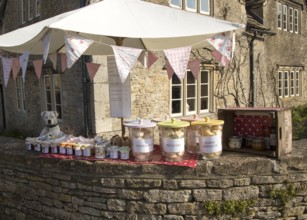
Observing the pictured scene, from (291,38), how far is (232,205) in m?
14.2

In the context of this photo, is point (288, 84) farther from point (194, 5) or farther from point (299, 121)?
point (194, 5)

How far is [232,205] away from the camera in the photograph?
3.83 metres

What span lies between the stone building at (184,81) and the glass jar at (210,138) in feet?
14.1

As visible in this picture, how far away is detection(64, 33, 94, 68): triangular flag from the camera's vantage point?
11.5 feet

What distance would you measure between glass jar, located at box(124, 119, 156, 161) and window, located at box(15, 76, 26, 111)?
9.44 m

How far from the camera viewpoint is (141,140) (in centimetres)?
390

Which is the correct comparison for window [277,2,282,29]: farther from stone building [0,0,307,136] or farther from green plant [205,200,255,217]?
green plant [205,200,255,217]

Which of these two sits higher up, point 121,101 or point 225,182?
point 121,101

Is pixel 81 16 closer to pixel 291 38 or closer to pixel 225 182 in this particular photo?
pixel 225 182

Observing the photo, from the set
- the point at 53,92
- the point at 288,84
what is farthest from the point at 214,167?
the point at 288,84

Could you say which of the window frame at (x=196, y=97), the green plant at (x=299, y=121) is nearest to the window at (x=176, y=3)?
the window frame at (x=196, y=97)

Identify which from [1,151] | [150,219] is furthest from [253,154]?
[1,151]

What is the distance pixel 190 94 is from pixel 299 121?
5.49m

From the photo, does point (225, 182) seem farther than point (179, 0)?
No
